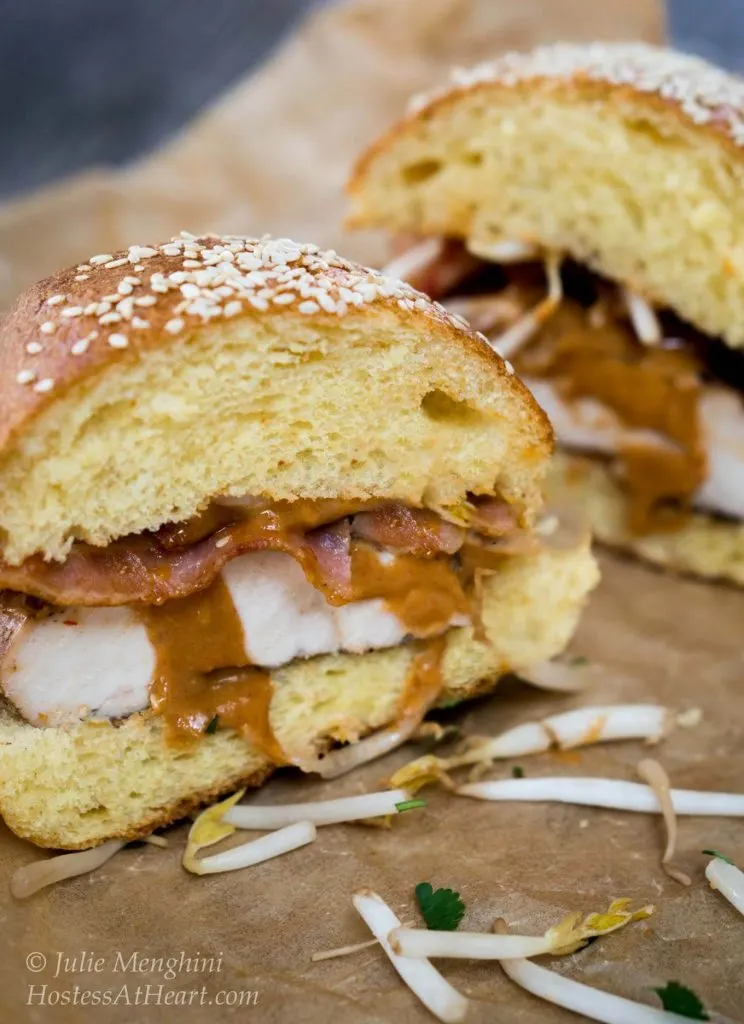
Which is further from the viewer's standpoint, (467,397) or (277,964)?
(467,397)

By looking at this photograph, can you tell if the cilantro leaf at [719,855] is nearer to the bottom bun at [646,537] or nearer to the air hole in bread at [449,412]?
the air hole in bread at [449,412]

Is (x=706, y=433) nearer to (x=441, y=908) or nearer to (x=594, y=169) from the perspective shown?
(x=594, y=169)

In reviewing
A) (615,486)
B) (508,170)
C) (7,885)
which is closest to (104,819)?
(7,885)

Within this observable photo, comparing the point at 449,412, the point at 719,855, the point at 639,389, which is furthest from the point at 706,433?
the point at 719,855

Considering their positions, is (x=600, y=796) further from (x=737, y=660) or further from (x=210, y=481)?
(x=210, y=481)

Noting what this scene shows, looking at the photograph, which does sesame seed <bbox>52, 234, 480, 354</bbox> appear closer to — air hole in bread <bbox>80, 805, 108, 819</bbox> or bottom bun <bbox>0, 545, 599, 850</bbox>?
bottom bun <bbox>0, 545, 599, 850</bbox>

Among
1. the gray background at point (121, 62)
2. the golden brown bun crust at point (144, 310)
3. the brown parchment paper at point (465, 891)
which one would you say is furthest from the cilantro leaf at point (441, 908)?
the gray background at point (121, 62)

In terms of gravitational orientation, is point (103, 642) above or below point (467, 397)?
below
